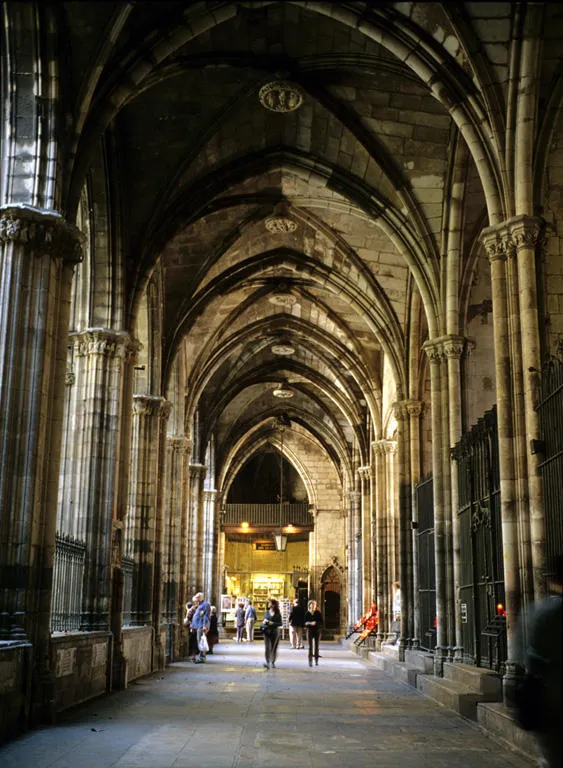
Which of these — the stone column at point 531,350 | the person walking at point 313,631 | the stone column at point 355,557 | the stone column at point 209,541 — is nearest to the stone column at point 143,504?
the person walking at point 313,631

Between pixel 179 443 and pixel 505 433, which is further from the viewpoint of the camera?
pixel 179 443

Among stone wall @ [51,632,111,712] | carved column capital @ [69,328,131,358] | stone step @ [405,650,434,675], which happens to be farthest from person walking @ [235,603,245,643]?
carved column capital @ [69,328,131,358]

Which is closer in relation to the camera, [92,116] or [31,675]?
[31,675]

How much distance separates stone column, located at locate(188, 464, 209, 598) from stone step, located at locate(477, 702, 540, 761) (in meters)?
20.4

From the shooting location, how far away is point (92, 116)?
11.7 m

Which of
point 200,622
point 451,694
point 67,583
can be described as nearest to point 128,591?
point 200,622

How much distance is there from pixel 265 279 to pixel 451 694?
14352mm

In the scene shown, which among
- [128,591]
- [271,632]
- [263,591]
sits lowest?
[271,632]

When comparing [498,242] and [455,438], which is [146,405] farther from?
[498,242]

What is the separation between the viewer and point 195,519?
29.5m

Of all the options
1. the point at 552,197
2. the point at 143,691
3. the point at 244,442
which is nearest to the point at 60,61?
the point at 552,197

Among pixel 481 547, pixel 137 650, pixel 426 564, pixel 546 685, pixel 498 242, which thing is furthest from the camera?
pixel 426 564

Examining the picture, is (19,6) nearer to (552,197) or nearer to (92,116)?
(92,116)

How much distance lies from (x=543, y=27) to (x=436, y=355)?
6215 mm
